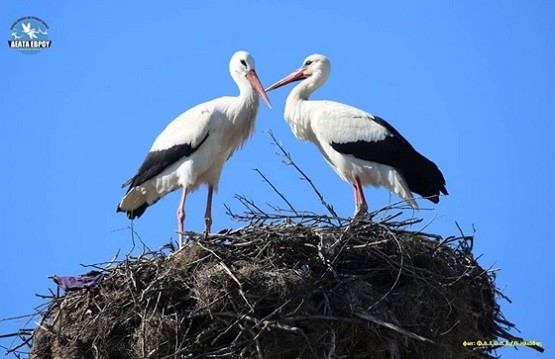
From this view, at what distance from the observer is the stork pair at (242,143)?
11.7 metres

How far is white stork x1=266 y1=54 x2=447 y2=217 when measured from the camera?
39.4 feet

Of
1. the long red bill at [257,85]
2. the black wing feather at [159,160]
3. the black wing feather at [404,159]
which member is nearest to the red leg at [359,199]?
the black wing feather at [404,159]

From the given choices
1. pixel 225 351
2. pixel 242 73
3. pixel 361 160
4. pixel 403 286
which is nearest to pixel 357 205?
pixel 361 160


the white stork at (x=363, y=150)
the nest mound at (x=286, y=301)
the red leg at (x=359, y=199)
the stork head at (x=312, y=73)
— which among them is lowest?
the nest mound at (x=286, y=301)

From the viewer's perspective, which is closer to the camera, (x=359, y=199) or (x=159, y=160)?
(x=159, y=160)

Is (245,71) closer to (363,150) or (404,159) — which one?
(363,150)

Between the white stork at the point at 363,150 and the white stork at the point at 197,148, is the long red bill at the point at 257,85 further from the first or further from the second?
the white stork at the point at 363,150

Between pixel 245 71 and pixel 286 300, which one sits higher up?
pixel 245 71

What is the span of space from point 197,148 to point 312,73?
2067 mm

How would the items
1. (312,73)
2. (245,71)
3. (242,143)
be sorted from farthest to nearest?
1. (312,73)
2. (245,71)
3. (242,143)

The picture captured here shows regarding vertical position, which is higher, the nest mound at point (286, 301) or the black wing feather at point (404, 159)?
the black wing feather at point (404, 159)

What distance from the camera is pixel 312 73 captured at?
43.5 ft

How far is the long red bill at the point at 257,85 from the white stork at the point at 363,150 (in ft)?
2.41

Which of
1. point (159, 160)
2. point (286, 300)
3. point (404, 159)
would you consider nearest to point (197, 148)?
point (159, 160)
